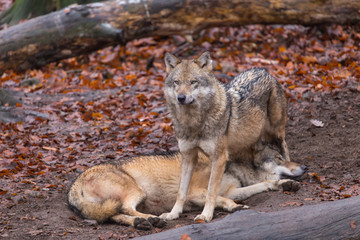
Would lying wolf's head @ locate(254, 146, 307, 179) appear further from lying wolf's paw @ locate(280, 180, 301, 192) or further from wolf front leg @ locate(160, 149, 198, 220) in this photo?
wolf front leg @ locate(160, 149, 198, 220)

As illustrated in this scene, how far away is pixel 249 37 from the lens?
46.1ft

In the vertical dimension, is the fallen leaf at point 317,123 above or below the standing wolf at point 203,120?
below

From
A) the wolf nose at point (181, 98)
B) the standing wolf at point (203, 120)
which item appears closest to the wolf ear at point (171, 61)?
the standing wolf at point (203, 120)


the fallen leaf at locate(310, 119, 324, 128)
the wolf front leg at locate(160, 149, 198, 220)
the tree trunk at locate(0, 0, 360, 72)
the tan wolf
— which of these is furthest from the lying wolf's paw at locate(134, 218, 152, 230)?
the tree trunk at locate(0, 0, 360, 72)

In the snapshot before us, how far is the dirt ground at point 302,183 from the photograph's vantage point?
18.1 feet

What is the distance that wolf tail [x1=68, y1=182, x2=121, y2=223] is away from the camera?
19.5ft

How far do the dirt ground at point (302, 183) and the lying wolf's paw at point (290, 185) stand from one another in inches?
4.1

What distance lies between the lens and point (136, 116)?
9.85m

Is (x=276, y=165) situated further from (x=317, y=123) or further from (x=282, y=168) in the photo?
(x=317, y=123)

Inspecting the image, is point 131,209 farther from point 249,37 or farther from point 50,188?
point 249,37

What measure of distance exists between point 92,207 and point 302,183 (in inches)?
123

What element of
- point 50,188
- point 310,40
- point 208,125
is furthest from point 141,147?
point 310,40

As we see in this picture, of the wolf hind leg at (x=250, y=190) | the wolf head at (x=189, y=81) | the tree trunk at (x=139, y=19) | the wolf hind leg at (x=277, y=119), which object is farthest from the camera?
the tree trunk at (x=139, y=19)

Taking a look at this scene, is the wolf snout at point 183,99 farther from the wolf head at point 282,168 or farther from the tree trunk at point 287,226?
the wolf head at point 282,168
